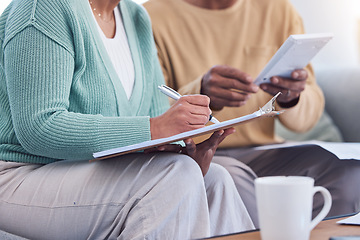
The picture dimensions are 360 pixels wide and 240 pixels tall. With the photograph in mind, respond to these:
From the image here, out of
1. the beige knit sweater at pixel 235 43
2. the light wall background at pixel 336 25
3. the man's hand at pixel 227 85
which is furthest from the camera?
the light wall background at pixel 336 25

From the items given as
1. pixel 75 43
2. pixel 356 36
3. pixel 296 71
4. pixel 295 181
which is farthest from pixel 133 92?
pixel 356 36

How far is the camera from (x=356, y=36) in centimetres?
285

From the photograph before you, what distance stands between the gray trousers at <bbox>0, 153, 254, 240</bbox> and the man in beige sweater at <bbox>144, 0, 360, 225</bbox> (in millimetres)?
501

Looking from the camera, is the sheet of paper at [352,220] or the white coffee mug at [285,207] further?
the sheet of paper at [352,220]

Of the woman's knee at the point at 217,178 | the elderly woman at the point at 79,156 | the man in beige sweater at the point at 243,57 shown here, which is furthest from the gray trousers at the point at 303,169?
the elderly woman at the point at 79,156

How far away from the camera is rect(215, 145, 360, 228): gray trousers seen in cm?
118

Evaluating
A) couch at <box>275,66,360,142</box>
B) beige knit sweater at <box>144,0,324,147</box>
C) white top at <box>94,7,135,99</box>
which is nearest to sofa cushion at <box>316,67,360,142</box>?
couch at <box>275,66,360,142</box>

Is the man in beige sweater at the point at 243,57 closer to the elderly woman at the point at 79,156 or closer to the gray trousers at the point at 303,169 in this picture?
the gray trousers at the point at 303,169

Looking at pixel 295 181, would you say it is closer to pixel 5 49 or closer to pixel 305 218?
pixel 305 218

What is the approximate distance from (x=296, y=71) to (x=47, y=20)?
710 millimetres

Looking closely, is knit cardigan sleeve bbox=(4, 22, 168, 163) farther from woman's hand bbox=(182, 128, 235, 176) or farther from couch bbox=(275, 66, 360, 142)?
couch bbox=(275, 66, 360, 142)

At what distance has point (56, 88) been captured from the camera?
0.88 m

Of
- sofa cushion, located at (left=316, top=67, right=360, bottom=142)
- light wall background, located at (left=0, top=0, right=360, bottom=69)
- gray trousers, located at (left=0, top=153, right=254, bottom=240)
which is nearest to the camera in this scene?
gray trousers, located at (left=0, top=153, right=254, bottom=240)

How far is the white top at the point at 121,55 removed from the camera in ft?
3.65
